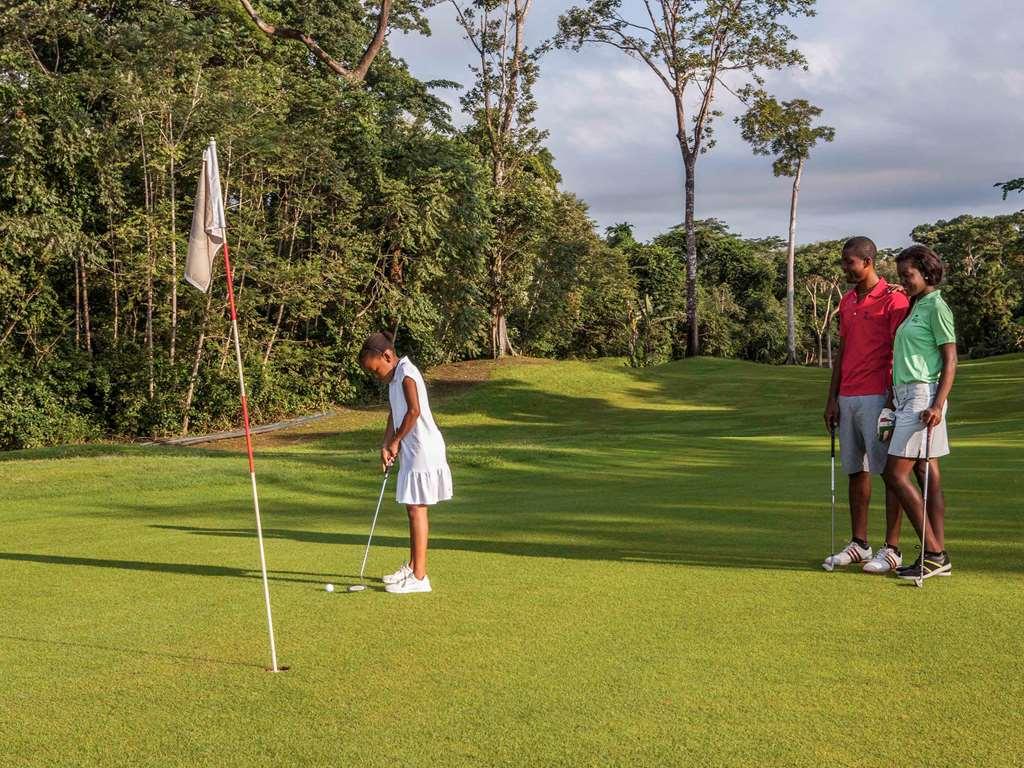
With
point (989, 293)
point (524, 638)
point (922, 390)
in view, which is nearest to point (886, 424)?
point (922, 390)

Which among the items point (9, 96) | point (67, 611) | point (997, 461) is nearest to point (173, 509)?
point (67, 611)

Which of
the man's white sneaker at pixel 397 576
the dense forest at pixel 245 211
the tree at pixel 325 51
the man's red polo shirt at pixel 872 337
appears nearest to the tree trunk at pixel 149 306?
the dense forest at pixel 245 211

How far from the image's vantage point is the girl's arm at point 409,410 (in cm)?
698

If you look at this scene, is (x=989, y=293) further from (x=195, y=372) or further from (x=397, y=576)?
(x=397, y=576)

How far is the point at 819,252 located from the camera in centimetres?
8050

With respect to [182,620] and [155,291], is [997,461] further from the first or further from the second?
[155,291]

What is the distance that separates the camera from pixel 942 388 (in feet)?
22.5

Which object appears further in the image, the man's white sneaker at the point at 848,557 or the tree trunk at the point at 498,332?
the tree trunk at the point at 498,332

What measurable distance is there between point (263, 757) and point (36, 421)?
80.9ft

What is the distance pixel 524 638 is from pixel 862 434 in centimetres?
342

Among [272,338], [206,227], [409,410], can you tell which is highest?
[206,227]

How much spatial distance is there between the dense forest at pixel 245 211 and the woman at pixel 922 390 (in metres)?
22.7

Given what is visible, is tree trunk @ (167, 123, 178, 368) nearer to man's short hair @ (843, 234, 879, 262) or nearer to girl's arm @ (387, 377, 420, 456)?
girl's arm @ (387, 377, 420, 456)

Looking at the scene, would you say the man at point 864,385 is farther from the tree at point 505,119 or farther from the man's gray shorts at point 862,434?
the tree at point 505,119
